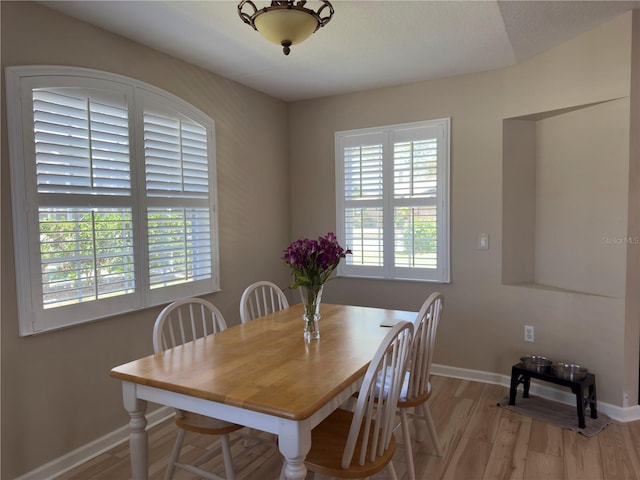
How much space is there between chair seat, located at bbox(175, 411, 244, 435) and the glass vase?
Result: 527 millimetres

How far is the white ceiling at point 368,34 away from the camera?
7.36ft

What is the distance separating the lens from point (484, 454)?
2369mm

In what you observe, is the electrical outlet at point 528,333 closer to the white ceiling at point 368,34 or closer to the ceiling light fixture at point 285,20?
the white ceiling at point 368,34

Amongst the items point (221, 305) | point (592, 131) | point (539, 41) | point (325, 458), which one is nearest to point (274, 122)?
point (221, 305)

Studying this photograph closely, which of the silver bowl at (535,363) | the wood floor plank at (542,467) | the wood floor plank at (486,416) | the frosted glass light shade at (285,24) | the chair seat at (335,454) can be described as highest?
the frosted glass light shade at (285,24)

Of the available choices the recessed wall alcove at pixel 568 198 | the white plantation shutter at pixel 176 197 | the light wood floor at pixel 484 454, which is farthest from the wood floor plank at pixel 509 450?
the white plantation shutter at pixel 176 197

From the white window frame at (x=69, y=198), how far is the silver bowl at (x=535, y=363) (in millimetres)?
2424

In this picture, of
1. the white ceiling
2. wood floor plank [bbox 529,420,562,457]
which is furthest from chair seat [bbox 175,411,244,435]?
the white ceiling

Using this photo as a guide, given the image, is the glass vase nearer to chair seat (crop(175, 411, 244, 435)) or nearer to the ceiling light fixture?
chair seat (crop(175, 411, 244, 435))

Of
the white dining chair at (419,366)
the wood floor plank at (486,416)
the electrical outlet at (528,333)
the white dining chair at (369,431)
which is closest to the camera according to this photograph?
the white dining chair at (369,431)

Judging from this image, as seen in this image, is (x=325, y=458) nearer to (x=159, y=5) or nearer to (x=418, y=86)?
(x=159, y=5)

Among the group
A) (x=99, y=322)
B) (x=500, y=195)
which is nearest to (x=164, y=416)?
(x=99, y=322)

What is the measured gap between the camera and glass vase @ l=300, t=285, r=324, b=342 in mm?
2029

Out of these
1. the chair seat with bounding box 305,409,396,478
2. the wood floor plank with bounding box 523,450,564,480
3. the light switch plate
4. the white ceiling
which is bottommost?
the wood floor plank with bounding box 523,450,564,480
